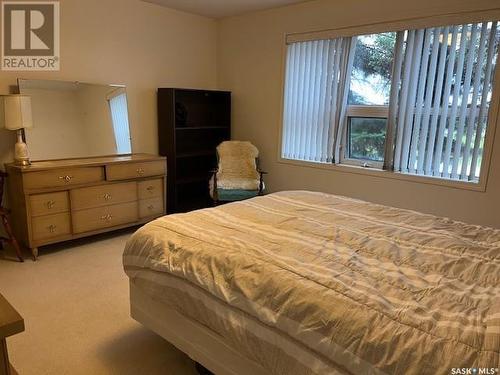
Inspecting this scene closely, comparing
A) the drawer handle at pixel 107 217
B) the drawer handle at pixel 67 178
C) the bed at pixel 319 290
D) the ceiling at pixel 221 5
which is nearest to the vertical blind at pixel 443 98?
the bed at pixel 319 290

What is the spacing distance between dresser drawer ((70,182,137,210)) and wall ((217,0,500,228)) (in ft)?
5.69

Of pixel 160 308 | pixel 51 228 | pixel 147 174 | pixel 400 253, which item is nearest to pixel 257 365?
pixel 160 308

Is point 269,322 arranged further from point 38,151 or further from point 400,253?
point 38,151

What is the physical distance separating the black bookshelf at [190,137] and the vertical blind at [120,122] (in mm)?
430

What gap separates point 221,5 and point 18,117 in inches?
96.1

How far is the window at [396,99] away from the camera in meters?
2.92

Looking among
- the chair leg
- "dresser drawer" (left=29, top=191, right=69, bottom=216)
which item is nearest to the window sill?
"dresser drawer" (left=29, top=191, right=69, bottom=216)

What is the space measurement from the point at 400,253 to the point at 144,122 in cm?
342

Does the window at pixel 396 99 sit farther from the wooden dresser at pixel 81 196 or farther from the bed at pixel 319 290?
the wooden dresser at pixel 81 196

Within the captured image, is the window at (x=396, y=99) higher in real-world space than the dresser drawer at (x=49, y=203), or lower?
higher

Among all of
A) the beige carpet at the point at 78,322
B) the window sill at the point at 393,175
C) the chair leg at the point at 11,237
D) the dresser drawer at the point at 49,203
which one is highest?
the window sill at the point at 393,175

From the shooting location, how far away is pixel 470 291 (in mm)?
1242

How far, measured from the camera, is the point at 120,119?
3900 millimetres

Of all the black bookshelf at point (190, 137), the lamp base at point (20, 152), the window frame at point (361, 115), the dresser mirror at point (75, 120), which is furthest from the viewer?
the black bookshelf at point (190, 137)
